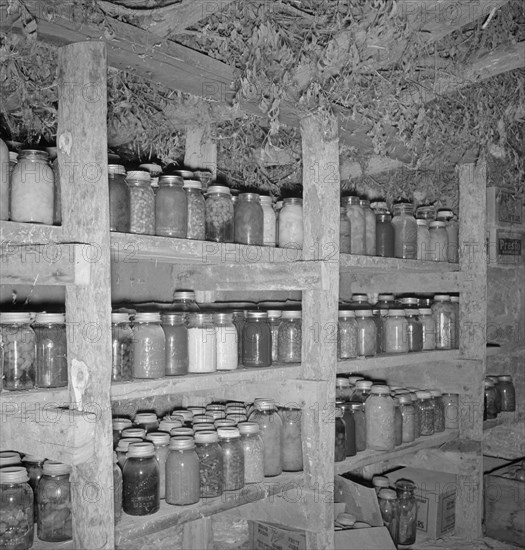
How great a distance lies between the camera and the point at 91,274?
1654 mm

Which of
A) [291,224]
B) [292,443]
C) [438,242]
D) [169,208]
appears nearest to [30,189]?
[169,208]

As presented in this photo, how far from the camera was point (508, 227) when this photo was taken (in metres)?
3.85

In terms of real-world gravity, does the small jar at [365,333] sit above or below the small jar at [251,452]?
above

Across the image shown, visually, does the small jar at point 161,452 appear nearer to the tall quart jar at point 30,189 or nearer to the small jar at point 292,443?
the small jar at point 292,443

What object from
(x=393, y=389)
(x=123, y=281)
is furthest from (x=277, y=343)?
(x=393, y=389)

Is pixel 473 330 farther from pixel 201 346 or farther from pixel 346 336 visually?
pixel 201 346

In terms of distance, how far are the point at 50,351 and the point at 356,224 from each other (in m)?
1.50

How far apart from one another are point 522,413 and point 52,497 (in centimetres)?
315

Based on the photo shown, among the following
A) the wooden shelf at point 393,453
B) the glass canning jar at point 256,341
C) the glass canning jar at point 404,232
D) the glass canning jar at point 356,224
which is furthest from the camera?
the glass canning jar at point 404,232

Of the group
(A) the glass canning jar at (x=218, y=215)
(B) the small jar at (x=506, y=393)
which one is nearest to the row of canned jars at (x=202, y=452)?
(A) the glass canning jar at (x=218, y=215)

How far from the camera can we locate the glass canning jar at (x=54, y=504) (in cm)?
178

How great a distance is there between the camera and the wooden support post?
1665mm

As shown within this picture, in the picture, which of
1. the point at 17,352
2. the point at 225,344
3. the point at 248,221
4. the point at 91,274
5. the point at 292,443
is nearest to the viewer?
the point at 91,274

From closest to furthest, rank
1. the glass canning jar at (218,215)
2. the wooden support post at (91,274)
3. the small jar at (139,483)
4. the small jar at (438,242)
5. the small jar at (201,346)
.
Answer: the wooden support post at (91,274), the small jar at (139,483), the small jar at (201,346), the glass canning jar at (218,215), the small jar at (438,242)
